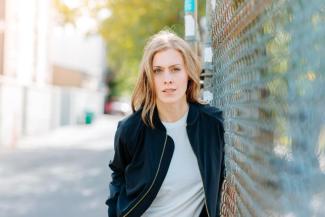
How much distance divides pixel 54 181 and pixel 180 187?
9106 mm

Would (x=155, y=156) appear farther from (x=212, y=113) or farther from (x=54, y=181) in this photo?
(x=54, y=181)

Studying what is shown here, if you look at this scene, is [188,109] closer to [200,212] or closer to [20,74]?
[200,212]

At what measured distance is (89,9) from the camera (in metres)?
23.0

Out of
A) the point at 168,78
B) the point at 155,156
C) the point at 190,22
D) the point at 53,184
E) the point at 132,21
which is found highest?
the point at 132,21


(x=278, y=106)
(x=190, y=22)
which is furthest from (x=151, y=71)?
(x=190, y=22)

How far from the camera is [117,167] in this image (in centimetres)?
258

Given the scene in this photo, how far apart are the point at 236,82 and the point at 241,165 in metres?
0.31

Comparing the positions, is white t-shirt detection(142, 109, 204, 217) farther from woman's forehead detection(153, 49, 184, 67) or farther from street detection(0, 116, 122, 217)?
street detection(0, 116, 122, 217)

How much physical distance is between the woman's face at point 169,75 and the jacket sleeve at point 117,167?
23 cm

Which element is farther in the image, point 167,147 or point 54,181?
point 54,181

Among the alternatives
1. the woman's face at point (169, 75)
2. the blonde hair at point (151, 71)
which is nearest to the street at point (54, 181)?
the blonde hair at point (151, 71)

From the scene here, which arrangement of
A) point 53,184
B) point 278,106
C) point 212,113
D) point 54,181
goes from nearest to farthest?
1. point 278,106
2. point 212,113
3. point 53,184
4. point 54,181

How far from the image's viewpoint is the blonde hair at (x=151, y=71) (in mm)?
2500

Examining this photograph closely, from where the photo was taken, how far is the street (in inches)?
325
